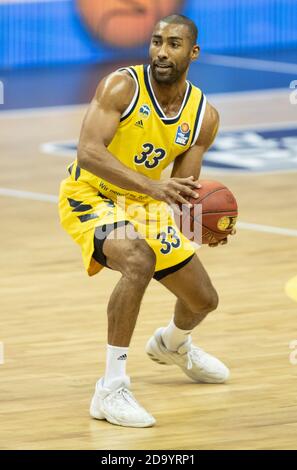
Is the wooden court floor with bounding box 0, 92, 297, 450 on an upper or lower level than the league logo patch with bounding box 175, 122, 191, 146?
lower

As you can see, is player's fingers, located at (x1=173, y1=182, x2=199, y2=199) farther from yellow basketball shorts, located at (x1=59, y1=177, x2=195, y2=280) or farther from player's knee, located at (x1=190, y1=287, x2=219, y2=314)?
player's knee, located at (x1=190, y1=287, x2=219, y2=314)

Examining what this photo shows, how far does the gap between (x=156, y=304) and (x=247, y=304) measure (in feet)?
1.96

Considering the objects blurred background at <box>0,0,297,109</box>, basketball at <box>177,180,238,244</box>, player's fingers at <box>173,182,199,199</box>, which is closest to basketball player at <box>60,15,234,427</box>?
player's fingers at <box>173,182,199,199</box>

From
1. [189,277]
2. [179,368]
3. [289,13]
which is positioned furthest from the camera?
[289,13]

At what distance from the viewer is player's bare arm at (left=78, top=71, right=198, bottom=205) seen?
643 centimetres

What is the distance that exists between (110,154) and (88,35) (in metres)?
12.5

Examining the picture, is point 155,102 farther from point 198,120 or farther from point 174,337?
point 174,337

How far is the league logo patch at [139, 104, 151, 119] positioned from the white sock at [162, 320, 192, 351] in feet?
3.92

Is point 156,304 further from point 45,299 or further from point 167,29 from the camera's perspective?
point 167,29

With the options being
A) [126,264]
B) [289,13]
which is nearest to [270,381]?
[126,264]

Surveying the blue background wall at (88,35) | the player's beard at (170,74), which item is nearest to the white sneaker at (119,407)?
the player's beard at (170,74)

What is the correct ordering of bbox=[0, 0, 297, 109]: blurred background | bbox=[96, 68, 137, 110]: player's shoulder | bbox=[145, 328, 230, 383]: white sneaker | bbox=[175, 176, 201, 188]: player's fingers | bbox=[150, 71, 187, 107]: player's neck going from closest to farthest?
bbox=[175, 176, 201, 188]: player's fingers, bbox=[96, 68, 137, 110]: player's shoulder, bbox=[150, 71, 187, 107]: player's neck, bbox=[145, 328, 230, 383]: white sneaker, bbox=[0, 0, 297, 109]: blurred background

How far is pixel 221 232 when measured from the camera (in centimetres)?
676

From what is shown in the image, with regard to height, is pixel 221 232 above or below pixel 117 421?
above
